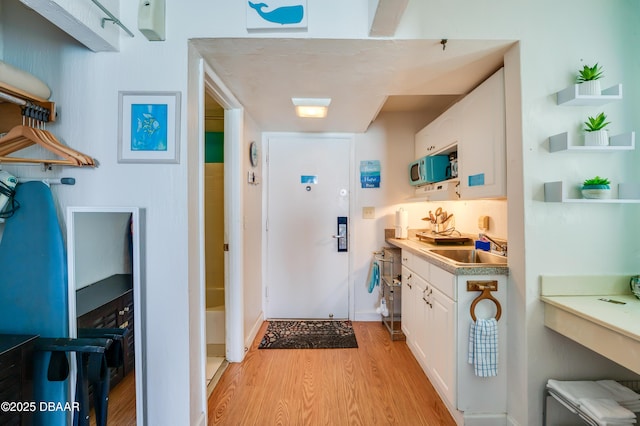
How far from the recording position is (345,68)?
1.61m

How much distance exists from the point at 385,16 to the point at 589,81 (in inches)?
42.3

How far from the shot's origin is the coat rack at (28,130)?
4.05 ft

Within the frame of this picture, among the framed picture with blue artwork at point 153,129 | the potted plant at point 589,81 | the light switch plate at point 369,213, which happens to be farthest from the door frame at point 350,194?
the potted plant at point 589,81

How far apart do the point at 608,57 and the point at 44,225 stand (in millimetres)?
2976

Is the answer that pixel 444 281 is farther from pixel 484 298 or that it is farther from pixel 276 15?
pixel 276 15

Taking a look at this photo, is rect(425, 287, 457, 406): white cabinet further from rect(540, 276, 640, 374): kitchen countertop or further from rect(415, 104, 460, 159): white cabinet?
rect(415, 104, 460, 159): white cabinet

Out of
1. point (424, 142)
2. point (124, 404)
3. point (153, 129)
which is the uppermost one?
point (424, 142)

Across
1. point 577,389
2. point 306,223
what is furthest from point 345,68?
point 577,389

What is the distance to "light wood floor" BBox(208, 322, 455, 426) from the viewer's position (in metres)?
1.65

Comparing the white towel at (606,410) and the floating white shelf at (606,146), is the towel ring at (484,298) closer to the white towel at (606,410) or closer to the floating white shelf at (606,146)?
the white towel at (606,410)

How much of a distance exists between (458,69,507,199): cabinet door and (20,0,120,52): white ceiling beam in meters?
2.07

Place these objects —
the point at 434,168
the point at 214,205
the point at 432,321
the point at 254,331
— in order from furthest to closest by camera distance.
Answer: the point at 214,205 < the point at 254,331 < the point at 434,168 < the point at 432,321

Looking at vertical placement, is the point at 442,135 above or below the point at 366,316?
above

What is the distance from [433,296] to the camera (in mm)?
1843
